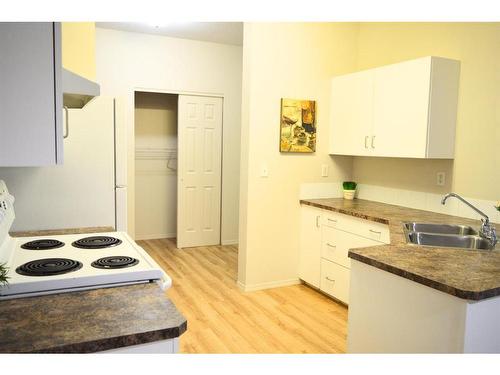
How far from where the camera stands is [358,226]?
323 centimetres

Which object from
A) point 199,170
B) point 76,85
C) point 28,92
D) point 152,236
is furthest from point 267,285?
point 28,92

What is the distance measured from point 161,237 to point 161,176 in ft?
2.87

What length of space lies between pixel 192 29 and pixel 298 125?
6.04 feet

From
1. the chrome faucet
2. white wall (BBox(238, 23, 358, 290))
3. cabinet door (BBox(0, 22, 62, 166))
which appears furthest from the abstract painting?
cabinet door (BBox(0, 22, 62, 166))

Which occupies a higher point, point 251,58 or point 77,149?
point 251,58

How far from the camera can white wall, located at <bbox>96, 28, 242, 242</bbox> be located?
15.6 feet

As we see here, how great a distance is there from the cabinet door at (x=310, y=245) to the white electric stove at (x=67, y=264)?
2.12m

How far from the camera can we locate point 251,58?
11.7ft

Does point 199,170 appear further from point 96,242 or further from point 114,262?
point 114,262

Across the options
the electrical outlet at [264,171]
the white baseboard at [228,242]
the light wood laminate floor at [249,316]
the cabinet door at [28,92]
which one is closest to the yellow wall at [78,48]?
the cabinet door at [28,92]

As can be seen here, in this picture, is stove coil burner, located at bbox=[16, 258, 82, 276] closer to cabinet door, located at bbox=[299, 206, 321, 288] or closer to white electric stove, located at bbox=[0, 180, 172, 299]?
white electric stove, located at bbox=[0, 180, 172, 299]

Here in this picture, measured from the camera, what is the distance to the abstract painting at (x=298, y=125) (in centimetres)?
373
